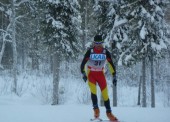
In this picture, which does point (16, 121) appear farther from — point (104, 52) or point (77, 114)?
point (104, 52)

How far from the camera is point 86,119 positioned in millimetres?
8133

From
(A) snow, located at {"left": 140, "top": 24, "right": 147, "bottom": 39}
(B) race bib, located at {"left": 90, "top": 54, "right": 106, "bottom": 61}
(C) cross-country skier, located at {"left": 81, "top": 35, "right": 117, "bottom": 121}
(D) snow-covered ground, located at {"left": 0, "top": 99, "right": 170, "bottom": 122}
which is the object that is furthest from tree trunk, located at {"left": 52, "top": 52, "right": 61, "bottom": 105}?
(B) race bib, located at {"left": 90, "top": 54, "right": 106, "bottom": 61}

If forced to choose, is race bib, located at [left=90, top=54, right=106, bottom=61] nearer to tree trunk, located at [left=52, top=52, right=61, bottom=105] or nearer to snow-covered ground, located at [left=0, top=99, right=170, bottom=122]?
snow-covered ground, located at [left=0, top=99, right=170, bottom=122]

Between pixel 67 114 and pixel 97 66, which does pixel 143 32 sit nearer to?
pixel 67 114

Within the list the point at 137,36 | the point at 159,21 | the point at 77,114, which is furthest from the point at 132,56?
the point at 77,114

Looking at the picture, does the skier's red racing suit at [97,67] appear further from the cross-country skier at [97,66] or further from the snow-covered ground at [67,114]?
the snow-covered ground at [67,114]

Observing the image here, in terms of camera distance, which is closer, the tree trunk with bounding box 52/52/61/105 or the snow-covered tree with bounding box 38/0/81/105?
the snow-covered tree with bounding box 38/0/81/105

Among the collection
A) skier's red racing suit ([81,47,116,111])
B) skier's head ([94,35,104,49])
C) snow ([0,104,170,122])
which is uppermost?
skier's head ([94,35,104,49])

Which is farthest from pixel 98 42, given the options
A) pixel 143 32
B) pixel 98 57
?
pixel 143 32

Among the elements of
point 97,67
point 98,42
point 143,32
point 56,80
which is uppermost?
point 143,32

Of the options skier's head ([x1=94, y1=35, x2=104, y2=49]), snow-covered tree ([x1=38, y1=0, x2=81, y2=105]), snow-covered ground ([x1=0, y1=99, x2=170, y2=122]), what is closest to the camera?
skier's head ([x1=94, y1=35, x2=104, y2=49])

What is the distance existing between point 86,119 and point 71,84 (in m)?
15.4

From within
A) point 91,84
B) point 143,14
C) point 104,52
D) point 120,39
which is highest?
point 143,14

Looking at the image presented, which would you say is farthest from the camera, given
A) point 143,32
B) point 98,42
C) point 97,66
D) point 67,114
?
point 143,32
